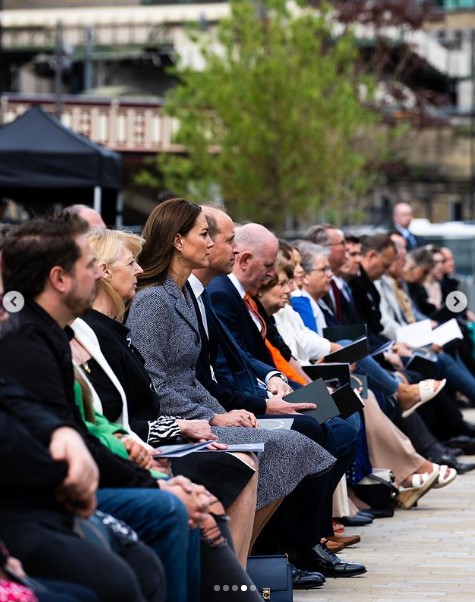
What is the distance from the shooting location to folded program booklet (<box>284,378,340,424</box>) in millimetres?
8594

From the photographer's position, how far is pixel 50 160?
15.2m

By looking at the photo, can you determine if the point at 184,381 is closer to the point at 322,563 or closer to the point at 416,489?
the point at 322,563

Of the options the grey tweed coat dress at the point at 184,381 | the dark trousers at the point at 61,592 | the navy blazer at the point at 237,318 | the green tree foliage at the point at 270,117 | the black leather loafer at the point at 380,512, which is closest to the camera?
the dark trousers at the point at 61,592

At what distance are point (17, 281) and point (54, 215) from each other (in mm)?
412

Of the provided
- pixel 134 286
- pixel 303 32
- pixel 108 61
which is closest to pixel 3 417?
pixel 134 286

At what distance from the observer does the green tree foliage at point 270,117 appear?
120ft

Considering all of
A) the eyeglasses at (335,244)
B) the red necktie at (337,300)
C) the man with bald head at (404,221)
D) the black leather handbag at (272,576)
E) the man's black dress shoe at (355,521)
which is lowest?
the man with bald head at (404,221)

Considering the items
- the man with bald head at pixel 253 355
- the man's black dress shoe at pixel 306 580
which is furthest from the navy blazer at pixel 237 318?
the man's black dress shoe at pixel 306 580

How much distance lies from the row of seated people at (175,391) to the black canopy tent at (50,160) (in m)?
5.47

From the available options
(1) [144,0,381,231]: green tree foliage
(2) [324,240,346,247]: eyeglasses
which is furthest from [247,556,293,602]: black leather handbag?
(1) [144,0,381,231]: green tree foliage

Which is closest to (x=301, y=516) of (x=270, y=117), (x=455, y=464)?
(x=455, y=464)

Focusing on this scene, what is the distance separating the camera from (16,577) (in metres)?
4.71

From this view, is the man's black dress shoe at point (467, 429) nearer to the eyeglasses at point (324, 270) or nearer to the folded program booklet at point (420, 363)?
the folded program booklet at point (420, 363)

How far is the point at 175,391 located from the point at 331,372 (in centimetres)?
241
